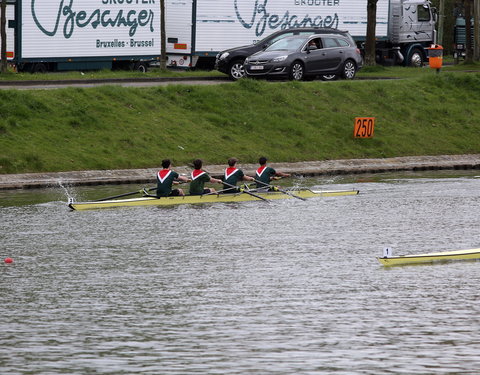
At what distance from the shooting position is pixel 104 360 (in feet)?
46.8

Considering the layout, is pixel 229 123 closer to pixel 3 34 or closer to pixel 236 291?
pixel 3 34

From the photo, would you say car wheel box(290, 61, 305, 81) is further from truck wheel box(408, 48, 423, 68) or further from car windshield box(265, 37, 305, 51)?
truck wheel box(408, 48, 423, 68)

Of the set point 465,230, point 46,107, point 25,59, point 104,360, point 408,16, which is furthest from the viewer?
point 408,16

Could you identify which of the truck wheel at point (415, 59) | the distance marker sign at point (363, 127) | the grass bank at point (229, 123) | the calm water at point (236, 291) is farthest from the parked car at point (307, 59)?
the calm water at point (236, 291)

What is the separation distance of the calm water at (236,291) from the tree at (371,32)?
25293mm

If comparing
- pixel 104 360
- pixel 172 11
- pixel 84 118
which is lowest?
pixel 104 360

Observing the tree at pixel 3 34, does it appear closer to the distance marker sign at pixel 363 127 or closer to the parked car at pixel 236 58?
the parked car at pixel 236 58

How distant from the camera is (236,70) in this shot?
4597cm

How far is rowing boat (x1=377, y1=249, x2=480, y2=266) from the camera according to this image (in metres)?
20.2

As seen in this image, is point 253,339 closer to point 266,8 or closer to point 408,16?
point 266,8

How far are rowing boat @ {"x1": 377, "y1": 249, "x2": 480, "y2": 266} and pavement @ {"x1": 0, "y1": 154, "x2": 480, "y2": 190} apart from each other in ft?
45.1

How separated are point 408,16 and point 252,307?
45.1 m

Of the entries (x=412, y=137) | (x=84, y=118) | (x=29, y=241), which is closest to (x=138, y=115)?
(x=84, y=118)

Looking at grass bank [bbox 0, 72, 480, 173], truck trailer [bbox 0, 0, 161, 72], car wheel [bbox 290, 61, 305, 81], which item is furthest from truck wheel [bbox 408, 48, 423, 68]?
car wheel [bbox 290, 61, 305, 81]
